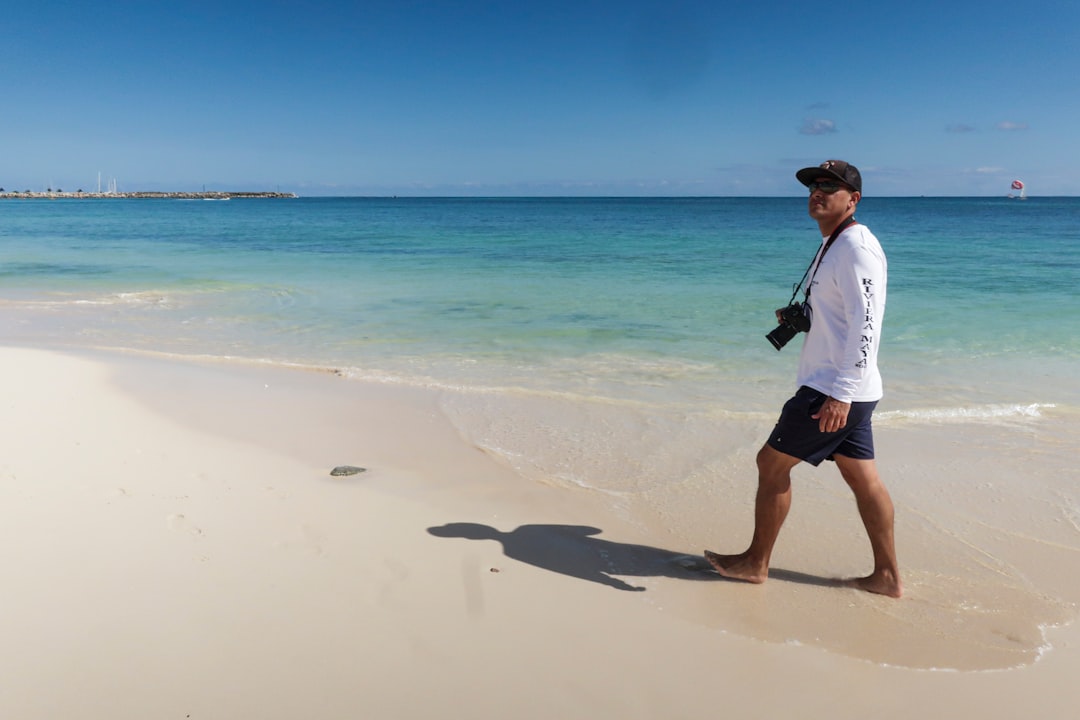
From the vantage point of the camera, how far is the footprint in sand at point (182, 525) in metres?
3.70

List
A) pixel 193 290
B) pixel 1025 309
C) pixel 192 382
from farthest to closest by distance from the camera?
pixel 193 290
pixel 1025 309
pixel 192 382

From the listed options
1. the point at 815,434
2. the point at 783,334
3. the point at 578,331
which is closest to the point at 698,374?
the point at 578,331

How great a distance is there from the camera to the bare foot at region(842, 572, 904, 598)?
3.29m

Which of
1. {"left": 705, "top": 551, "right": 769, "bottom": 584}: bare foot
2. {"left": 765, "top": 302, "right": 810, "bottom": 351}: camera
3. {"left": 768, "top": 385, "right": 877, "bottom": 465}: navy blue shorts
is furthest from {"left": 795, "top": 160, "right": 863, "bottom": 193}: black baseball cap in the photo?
{"left": 705, "top": 551, "right": 769, "bottom": 584}: bare foot

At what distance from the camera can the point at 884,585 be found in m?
3.30

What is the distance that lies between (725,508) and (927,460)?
175 centimetres

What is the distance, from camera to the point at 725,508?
14.1ft

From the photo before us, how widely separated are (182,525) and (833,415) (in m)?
3.07

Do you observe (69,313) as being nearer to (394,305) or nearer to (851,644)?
(394,305)

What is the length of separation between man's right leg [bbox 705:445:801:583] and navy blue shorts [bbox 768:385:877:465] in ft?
0.27

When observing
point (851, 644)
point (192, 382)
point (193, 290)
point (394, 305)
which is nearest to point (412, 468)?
point (851, 644)

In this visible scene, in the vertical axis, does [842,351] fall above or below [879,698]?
above

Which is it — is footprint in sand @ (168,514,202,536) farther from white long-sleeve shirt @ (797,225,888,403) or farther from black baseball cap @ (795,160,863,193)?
black baseball cap @ (795,160,863,193)

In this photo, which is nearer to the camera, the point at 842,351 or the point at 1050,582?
the point at 842,351
